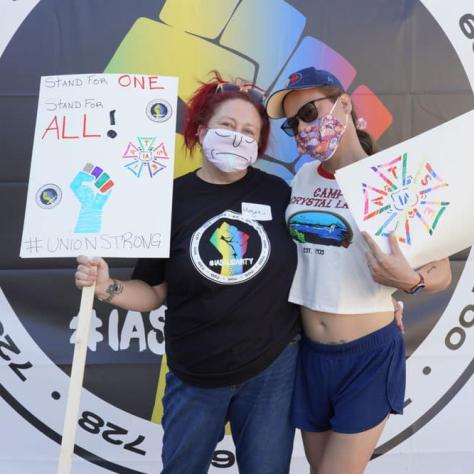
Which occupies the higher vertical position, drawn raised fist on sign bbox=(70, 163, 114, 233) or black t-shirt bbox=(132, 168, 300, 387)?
drawn raised fist on sign bbox=(70, 163, 114, 233)

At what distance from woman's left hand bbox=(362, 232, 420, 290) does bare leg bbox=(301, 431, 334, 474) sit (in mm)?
489

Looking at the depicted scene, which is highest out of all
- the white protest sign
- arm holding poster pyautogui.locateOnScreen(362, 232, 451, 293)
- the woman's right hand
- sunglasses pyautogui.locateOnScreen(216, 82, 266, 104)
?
sunglasses pyautogui.locateOnScreen(216, 82, 266, 104)

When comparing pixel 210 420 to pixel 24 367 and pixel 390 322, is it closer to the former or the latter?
pixel 390 322

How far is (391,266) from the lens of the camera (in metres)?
1.37

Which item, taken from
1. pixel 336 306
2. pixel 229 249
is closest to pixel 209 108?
pixel 229 249

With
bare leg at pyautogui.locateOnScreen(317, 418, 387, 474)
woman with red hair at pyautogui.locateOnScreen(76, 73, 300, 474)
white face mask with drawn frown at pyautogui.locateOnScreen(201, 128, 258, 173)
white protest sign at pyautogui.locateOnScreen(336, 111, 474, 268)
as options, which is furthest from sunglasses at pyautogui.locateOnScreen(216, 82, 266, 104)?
bare leg at pyautogui.locateOnScreen(317, 418, 387, 474)

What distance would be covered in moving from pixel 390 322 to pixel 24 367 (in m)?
1.53

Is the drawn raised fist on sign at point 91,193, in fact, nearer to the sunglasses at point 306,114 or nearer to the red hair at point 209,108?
the red hair at point 209,108

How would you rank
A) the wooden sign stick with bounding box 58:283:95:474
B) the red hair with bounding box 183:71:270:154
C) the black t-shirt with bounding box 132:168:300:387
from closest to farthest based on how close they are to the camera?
the wooden sign stick with bounding box 58:283:95:474
the black t-shirt with bounding box 132:168:300:387
the red hair with bounding box 183:71:270:154

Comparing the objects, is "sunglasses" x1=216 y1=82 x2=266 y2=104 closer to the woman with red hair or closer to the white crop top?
the woman with red hair

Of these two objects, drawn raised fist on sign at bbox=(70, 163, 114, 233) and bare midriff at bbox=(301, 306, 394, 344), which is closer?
drawn raised fist on sign at bbox=(70, 163, 114, 233)

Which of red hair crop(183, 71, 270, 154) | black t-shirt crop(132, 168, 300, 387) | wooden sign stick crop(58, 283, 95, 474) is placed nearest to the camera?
wooden sign stick crop(58, 283, 95, 474)

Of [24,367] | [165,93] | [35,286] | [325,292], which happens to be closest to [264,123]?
[165,93]

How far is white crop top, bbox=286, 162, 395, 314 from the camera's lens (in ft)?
4.90
